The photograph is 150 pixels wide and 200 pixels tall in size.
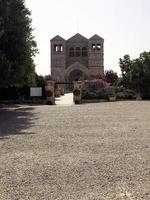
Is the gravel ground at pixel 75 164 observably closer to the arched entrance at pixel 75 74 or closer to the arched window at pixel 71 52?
the arched entrance at pixel 75 74

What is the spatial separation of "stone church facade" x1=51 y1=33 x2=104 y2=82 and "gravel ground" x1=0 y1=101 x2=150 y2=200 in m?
83.2

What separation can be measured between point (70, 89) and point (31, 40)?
59.6 metres

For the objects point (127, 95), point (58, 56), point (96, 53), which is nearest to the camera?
Answer: point (127, 95)

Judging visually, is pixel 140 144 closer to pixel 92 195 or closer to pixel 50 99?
pixel 92 195

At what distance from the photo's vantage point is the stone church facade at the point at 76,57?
99500 mm

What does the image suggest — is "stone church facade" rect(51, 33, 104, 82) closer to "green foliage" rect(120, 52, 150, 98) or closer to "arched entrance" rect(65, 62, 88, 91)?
"arched entrance" rect(65, 62, 88, 91)

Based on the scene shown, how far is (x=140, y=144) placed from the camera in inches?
508

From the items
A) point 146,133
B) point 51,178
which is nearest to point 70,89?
point 146,133

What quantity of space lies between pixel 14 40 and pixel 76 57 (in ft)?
249

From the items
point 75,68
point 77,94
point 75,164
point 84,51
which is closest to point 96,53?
point 84,51

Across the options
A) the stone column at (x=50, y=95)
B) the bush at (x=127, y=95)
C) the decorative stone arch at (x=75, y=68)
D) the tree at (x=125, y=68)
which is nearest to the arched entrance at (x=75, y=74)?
the decorative stone arch at (x=75, y=68)

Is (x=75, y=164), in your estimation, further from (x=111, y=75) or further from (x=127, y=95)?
(x=111, y=75)

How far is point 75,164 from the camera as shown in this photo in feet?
32.9

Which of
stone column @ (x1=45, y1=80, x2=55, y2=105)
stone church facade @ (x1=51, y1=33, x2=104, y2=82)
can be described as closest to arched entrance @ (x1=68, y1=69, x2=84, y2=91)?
stone church facade @ (x1=51, y1=33, x2=104, y2=82)
